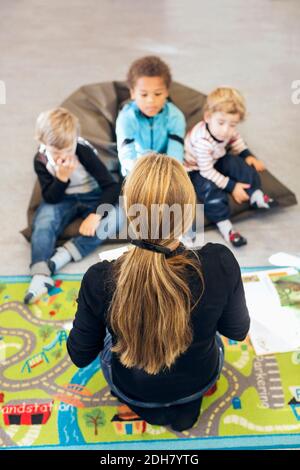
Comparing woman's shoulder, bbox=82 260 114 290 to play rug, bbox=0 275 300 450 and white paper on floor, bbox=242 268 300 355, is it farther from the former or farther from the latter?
white paper on floor, bbox=242 268 300 355

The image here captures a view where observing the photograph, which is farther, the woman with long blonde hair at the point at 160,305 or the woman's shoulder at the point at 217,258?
the woman's shoulder at the point at 217,258

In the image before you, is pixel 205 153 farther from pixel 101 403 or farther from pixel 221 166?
pixel 101 403

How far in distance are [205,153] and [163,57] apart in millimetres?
1475

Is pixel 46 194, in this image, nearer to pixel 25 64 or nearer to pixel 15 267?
pixel 15 267

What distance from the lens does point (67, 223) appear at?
6.82ft

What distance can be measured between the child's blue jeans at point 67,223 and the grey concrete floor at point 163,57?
0.22ft

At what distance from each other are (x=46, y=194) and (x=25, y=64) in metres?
1.61

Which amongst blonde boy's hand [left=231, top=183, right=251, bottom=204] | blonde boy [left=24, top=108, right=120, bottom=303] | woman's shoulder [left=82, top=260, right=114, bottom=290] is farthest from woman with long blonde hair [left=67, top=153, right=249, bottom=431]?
blonde boy's hand [left=231, top=183, right=251, bottom=204]

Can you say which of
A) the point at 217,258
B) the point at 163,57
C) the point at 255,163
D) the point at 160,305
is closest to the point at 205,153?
the point at 255,163

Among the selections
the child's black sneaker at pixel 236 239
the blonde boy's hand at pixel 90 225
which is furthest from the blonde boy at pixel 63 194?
the child's black sneaker at pixel 236 239

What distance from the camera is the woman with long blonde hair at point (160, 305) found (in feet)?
3.51

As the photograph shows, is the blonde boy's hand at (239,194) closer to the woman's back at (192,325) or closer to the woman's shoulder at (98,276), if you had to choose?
the woman's back at (192,325)

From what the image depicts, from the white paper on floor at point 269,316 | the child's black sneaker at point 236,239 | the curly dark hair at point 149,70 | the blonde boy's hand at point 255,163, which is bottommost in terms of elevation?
the white paper on floor at point 269,316

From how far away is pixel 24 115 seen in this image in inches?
111
